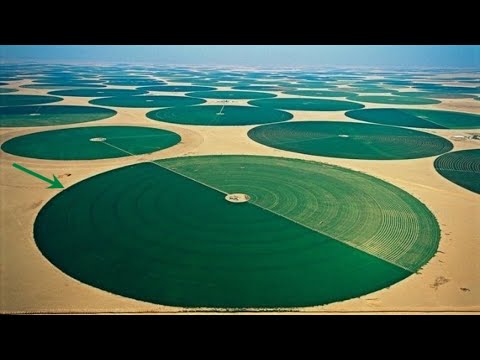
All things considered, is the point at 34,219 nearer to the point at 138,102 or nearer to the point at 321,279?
the point at 321,279

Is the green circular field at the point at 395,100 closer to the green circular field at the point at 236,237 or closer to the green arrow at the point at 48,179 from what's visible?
the green circular field at the point at 236,237

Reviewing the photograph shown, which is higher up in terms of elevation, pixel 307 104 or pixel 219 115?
pixel 307 104

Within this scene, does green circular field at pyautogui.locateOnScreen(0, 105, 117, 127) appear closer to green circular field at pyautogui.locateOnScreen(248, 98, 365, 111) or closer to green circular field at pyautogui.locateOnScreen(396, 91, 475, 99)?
green circular field at pyautogui.locateOnScreen(248, 98, 365, 111)

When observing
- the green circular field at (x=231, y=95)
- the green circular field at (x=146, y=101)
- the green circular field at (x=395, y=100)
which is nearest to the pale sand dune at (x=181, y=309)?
the green circular field at (x=146, y=101)

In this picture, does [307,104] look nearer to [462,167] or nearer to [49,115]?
[462,167]

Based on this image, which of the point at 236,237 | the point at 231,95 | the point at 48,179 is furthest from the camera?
the point at 231,95

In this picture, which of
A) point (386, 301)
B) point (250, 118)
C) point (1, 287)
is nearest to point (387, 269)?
point (386, 301)

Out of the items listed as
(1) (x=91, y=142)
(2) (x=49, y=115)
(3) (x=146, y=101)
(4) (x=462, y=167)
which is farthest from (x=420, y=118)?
(2) (x=49, y=115)
